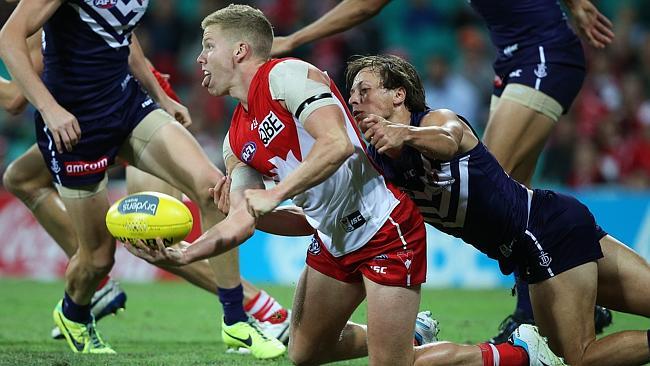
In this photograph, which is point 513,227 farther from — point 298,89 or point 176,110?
point 176,110

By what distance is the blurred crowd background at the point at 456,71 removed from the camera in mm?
12188

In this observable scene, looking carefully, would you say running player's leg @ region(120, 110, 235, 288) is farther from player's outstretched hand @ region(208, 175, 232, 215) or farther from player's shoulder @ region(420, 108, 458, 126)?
player's shoulder @ region(420, 108, 458, 126)

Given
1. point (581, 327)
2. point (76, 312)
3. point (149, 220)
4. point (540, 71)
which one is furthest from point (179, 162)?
point (581, 327)

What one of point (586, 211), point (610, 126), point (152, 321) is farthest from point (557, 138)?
point (586, 211)

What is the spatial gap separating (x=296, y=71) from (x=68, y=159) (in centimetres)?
234

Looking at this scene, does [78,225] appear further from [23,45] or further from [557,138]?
[557,138]

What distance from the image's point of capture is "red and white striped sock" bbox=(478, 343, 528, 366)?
15.6ft

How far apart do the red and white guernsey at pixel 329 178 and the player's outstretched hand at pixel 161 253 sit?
68 cm

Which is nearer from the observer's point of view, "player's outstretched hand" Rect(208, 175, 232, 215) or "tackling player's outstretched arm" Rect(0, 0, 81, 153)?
"player's outstretched hand" Rect(208, 175, 232, 215)

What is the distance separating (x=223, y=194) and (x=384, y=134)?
3.18 feet

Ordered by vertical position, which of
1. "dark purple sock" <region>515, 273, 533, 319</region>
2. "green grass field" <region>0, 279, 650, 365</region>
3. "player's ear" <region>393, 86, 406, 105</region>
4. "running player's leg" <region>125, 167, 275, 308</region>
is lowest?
"green grass field" <region>0, 279, 650, 365</region>

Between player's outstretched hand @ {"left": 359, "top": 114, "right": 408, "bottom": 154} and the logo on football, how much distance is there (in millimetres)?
945

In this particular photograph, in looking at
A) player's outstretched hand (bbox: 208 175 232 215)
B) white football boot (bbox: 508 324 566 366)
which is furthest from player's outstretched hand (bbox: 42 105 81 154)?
white football boot (bbox: 508 324 566 366)

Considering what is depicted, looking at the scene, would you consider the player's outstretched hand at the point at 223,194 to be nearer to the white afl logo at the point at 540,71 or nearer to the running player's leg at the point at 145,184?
the running player's leg at the point at 145,184
